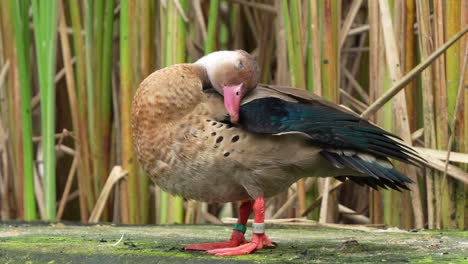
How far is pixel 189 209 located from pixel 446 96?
1.07 meters

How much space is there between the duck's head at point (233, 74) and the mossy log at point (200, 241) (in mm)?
437

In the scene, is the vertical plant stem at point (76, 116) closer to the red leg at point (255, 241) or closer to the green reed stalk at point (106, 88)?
the green reed stalk at point (106, 88)

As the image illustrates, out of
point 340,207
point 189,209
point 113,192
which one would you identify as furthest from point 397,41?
point 113,192

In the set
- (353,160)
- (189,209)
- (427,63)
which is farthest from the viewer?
(189,209)

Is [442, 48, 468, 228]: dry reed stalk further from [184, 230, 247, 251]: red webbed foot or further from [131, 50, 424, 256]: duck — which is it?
[184, 230, 247, 251]: red webbed foot

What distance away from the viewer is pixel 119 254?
241cm

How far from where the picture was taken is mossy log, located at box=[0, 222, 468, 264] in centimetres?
236

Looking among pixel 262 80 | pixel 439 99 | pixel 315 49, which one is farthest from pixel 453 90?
pixel 262 80

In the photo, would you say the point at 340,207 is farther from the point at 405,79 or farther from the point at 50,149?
the point at 50,149

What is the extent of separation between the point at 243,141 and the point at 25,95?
1390 mm

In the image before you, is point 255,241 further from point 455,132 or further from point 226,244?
point 455,132

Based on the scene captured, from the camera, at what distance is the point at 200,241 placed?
2.81 m

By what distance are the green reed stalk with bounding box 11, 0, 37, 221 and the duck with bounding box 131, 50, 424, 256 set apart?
108 cm

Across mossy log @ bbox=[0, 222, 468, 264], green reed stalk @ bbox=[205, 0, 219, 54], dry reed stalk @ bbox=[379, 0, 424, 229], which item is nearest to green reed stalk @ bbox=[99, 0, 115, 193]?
green reed stalk @ bbox=[205, 0, 219, 54]
